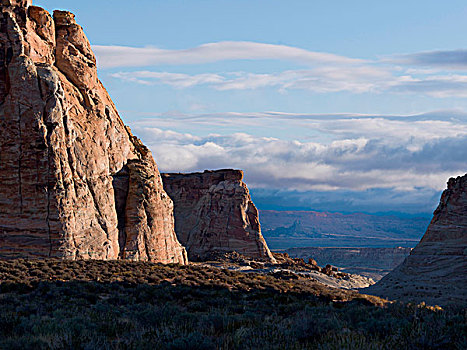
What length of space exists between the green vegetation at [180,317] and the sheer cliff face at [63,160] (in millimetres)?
4500

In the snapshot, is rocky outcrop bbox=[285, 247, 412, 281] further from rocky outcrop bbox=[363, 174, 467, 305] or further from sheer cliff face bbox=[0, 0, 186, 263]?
sheer cliff face bbox=[0, 0, 186, 263]

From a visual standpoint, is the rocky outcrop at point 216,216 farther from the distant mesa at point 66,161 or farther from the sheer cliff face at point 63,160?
the sheer cliff face at point 63,160

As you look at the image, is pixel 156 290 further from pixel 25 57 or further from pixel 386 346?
pixel 25 57

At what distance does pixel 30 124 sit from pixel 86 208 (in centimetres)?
727

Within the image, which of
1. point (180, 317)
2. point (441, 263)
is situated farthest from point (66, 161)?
point (441, 263)

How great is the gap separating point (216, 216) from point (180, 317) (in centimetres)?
6591

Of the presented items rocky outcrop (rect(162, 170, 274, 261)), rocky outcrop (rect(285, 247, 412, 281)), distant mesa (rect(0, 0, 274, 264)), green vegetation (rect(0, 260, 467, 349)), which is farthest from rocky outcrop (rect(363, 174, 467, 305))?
rocky outcrop (rect(285, 247, 412, 281))

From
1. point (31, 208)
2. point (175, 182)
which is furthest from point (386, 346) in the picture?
point (175, 182)

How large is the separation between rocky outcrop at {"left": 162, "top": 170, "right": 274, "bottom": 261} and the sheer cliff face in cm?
3026

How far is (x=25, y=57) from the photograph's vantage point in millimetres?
40469

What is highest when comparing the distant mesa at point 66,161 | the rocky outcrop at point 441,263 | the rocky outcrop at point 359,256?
the distant mesa at point 66,161

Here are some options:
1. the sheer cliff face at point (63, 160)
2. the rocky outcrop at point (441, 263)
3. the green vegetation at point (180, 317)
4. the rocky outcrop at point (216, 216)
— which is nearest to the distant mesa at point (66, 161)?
the sheer cliff face at point (63, 160)

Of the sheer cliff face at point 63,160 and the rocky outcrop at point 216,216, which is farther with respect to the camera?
the rocky outcrop at point 216,216

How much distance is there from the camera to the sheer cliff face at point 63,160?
38.1m
